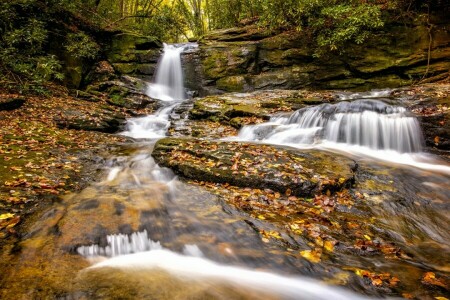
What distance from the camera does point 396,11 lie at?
504 inches

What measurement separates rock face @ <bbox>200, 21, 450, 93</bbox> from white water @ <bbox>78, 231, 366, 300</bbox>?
1190cm

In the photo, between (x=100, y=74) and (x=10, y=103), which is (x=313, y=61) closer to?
(x=100, y=74)

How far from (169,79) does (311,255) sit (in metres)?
14.0

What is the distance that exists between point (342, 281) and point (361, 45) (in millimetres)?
13060

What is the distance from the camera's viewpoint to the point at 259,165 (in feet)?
18.9

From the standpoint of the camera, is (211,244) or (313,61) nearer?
(211,244)

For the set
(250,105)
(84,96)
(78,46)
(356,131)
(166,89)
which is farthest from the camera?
(166,89)

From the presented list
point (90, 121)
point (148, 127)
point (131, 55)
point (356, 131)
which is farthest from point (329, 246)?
point (131, 55)

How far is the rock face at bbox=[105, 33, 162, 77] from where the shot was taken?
15671mm

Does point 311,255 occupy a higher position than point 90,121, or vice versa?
point 90,121

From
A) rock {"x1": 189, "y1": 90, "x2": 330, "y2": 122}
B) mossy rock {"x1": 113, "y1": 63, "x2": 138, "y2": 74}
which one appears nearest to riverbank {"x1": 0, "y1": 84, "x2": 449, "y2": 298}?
rock {"x1": 189, "y1": 90, "x2": 330, "y2": 122}

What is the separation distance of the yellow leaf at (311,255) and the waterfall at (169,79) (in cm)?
1254

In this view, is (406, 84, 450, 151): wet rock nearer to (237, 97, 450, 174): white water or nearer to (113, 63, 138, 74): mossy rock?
(237, 97, 450, 174): white water

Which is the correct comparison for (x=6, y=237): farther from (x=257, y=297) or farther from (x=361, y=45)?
(x=361, y=45)
